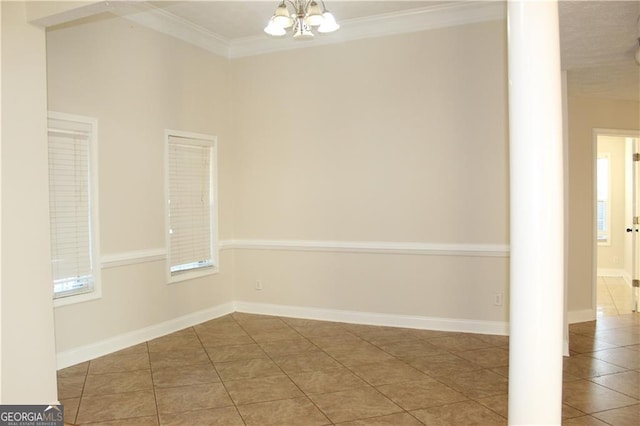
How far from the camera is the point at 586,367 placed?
13.1 ft

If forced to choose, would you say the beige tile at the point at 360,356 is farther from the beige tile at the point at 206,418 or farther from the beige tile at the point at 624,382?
the beige tile at the point at 624,382

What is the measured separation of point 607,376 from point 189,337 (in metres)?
3.78

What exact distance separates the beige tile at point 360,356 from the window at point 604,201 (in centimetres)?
613

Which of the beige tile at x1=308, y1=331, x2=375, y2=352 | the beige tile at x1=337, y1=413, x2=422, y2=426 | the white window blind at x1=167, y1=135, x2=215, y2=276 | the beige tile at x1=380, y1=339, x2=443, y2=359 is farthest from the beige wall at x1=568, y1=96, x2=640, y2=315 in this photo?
the white window blind at x1=167, y1=135, x2=215, y2=276

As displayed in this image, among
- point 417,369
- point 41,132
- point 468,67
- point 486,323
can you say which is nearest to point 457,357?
point 417,369

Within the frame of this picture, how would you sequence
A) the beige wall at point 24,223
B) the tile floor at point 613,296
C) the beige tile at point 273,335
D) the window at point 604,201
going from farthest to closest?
1. the window at point 604,201
2. the tile floor at point 613,296
3. the beige tile at point 273,335
4. the beige wall at point 24,223

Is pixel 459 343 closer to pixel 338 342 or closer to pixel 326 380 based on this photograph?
pixel 338 342

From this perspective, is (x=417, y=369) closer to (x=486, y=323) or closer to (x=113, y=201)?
(x=486, y=323)

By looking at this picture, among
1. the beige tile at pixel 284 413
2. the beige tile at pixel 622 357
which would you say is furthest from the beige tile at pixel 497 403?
the beige tile at pixel 622 357

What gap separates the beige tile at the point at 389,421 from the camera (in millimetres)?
3008

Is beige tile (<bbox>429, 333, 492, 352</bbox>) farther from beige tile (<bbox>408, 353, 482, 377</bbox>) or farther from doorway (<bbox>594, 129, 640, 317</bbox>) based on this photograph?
doorway (<bbox>594, 129, 640, 317</bbox>)

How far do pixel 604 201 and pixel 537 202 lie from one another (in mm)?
8011

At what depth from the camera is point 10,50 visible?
2.94 m

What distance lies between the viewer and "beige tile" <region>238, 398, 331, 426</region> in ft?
10.0
